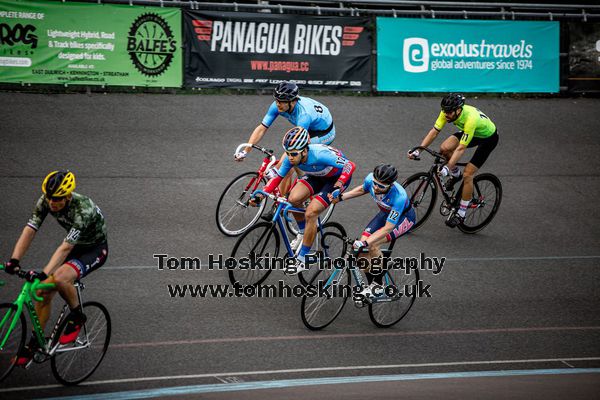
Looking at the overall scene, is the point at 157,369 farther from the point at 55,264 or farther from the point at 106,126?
the point at 106,126

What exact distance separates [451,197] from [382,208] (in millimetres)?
3070

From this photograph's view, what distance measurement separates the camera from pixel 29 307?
636 centimetres

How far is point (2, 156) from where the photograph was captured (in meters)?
12.9

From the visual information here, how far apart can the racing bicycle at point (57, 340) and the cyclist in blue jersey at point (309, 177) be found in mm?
2616

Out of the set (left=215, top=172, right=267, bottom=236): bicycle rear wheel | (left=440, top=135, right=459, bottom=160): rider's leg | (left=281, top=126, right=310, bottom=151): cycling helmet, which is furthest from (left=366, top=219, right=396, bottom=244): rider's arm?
(left=440, top=135, right=459, bottom=160): rider's leg

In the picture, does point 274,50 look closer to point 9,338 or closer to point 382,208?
point 382,208

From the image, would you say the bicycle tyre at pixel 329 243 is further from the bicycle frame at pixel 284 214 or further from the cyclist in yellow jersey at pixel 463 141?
the cyclist in yellow jersey at pixel 463 141

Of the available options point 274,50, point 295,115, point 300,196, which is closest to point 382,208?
point 300,196

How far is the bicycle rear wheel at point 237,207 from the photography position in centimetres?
1035

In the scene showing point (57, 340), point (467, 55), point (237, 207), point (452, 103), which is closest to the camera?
point (57, 340)

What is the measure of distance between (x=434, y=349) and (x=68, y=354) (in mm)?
3904

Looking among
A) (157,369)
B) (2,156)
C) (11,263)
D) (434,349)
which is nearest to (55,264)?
(11,263)

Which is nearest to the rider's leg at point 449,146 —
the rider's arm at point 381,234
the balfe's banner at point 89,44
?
the rider's arm at point 381,234

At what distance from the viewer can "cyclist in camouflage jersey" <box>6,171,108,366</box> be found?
6.40 meters
